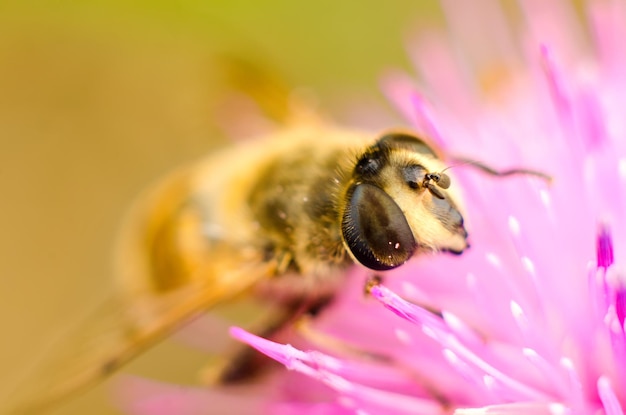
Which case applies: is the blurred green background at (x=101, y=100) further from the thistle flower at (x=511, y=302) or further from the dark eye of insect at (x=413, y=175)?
the dark eye of insect at (x=413, y=175)

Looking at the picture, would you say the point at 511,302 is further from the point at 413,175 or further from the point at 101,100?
the point at 101,100

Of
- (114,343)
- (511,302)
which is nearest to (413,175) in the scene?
(511,302)

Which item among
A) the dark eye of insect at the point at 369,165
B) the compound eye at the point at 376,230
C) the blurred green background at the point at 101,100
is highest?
the dark eye of insect at the point at 369,165

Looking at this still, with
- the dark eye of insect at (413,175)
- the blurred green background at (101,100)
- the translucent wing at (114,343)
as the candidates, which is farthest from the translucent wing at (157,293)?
the blurred green background at (101,100)

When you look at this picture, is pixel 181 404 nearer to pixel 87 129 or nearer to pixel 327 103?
pixel 327 103

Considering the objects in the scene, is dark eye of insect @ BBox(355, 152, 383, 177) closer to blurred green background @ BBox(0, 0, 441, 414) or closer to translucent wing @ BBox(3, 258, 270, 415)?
translucent wing @ BBox(3, 258, 270, 415)

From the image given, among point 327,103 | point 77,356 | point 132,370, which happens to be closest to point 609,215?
point 77,356
